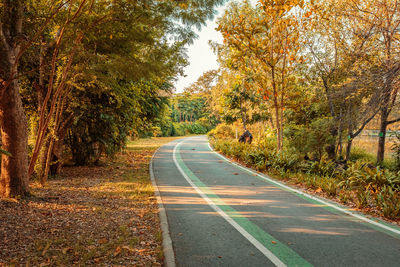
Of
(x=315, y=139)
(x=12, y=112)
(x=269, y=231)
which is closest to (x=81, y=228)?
(x=12, y=112)

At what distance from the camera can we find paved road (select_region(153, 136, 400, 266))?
404 centimetres

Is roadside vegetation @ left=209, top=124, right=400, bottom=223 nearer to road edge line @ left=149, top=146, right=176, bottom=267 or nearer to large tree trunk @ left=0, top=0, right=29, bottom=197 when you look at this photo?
road edge line @ left=149, top=146, right=176, bottom=267

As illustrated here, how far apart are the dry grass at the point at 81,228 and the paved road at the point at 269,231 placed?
1.89ft

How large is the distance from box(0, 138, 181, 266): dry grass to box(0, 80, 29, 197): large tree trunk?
424 millimetres

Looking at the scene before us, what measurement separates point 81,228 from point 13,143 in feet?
9.76

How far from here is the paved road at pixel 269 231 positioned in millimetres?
4043

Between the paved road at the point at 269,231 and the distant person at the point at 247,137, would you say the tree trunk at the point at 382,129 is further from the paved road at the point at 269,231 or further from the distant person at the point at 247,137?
the distant person at the point at 247,137

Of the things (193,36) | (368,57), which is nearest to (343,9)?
(368,57)

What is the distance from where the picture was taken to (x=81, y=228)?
509 centimetres

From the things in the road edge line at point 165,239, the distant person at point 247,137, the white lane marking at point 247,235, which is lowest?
the road edge line at point 165,239

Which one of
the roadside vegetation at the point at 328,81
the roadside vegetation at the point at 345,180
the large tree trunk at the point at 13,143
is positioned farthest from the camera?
the roadside vegetation at the point at 328,81

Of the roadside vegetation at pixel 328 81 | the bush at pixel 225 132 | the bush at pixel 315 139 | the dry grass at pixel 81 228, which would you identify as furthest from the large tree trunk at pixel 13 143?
the bush at pixel 225 132

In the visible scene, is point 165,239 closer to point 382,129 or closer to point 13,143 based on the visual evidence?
point 13,143

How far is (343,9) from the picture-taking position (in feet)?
36.2
